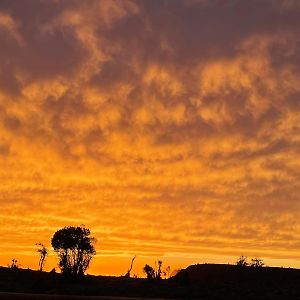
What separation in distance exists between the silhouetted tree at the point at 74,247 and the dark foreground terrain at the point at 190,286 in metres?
1.87

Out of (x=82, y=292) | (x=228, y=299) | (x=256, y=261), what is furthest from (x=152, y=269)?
(x=228, y=299)

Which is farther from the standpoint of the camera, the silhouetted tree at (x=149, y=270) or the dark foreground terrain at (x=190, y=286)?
the silhouetted tree at (x=149, y=270)

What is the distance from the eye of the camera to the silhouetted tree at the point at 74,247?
6306 cm

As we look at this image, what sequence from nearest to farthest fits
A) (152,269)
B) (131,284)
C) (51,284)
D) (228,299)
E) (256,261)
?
(228,299), (131,284), (51,284), (256,261), (152,269)

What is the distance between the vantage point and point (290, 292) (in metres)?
48.1

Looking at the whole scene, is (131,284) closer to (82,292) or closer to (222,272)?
(82,292)

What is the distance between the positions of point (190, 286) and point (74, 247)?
60.1 ft

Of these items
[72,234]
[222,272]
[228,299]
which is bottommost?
[228,299]

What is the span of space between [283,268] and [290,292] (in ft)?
30.0

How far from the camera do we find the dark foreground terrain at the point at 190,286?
154 ft

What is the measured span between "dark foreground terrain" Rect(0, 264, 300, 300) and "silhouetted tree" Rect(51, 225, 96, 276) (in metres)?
1.87

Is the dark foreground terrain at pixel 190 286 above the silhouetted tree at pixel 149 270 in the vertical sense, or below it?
below

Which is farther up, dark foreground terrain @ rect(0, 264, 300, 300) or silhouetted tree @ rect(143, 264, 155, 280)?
silhouetted tree @ rect(143, 264, 155, 280)

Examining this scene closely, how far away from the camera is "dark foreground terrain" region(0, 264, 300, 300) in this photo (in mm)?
46984
